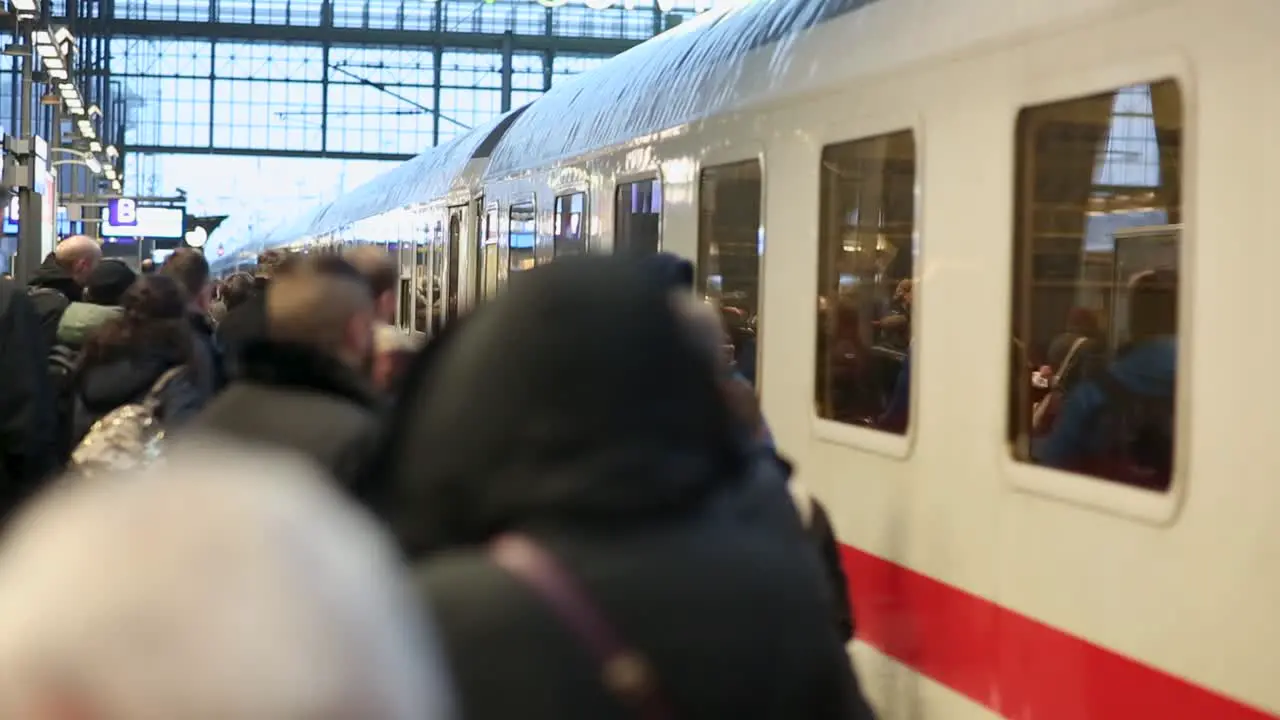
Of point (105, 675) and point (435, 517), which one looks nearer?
point (105, 675)

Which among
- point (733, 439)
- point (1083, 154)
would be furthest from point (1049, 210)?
point (733, 439)

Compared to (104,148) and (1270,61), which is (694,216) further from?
(104,148)

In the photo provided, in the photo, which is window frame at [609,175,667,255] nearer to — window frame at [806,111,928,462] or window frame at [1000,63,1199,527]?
window frame at [806,111,928,462]

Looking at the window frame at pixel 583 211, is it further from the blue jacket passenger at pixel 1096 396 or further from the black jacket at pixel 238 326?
the blue jacket passenger at pixel 1096 396

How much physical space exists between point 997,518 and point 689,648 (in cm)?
279

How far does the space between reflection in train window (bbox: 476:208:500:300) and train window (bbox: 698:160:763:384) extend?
15.7 ft

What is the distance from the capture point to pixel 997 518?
4.45m

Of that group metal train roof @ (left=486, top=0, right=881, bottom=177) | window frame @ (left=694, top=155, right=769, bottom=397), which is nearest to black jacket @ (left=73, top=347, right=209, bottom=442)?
window frame @ (left=694, top=155, right=769, bottom=397)

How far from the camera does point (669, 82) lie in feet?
26.0

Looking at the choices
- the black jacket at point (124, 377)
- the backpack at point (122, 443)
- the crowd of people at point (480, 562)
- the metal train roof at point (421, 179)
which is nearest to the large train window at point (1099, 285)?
the crowd of people at point (480, 562)

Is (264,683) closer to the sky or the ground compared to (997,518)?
closer to the sky

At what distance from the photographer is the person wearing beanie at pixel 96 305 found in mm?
7715

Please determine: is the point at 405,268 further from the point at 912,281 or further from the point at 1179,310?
the point at 1179,310

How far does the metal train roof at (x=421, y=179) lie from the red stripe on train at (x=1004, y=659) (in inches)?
304
